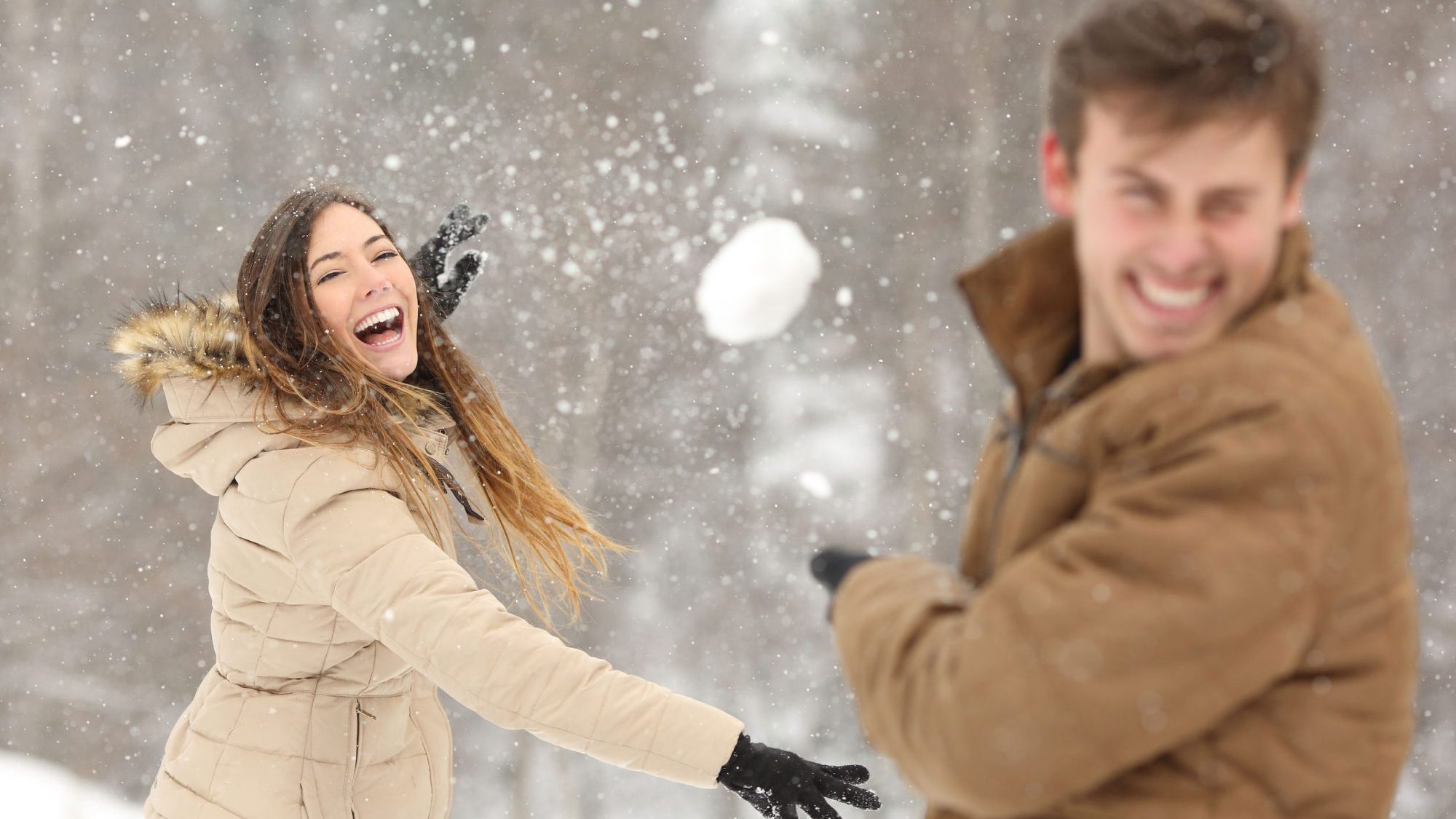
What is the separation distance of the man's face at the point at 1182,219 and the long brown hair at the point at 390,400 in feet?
5.13

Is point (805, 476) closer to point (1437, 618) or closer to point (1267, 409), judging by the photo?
point (1437, 618)

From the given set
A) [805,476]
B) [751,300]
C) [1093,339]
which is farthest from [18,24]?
[1093,339]

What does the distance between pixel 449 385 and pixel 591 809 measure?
6710 mm

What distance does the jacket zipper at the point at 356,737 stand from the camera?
230cm

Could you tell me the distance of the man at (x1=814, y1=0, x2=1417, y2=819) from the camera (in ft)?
2.79

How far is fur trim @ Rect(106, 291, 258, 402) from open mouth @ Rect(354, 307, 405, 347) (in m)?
0.25

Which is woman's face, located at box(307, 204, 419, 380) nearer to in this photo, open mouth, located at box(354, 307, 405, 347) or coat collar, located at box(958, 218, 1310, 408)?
open mouth, located at box(354, 307, 405, 347)

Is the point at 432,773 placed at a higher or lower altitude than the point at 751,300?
lower

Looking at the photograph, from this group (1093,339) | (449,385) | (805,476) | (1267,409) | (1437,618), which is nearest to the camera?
(1267,409)

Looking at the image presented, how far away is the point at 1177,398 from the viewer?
889mm

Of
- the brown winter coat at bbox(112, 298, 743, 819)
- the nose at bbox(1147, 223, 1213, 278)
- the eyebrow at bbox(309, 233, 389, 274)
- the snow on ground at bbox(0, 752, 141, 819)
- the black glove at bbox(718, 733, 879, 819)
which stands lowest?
the snow on ground at bbox(0, 752, 141, 819)

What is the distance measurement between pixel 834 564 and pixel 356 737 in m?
1.49

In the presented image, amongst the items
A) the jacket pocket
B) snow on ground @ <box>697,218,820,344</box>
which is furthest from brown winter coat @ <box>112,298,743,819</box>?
snow on ground @ <box>697,218,820,344</box>

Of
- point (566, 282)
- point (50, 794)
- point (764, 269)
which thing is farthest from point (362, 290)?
point (764, 269)
